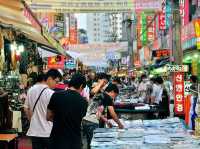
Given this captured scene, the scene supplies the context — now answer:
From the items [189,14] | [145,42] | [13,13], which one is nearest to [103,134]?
[13,13]

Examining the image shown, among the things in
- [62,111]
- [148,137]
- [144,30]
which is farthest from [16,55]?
[144,30]

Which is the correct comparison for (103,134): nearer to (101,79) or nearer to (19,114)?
(19,114)

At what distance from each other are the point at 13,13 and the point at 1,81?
9.67 ft

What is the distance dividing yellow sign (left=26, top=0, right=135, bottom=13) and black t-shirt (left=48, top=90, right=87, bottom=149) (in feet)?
24.4

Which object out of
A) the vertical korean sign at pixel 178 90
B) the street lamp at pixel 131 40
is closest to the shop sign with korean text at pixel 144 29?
the street lamp at pixel 131 40

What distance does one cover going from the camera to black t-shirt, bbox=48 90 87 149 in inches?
257

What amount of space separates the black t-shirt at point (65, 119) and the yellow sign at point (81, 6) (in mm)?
7436

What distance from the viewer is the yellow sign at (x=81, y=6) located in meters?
13.7

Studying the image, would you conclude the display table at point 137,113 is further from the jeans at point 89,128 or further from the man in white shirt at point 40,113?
the man in white shirt at point 40,113

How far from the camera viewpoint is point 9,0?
9.62 m

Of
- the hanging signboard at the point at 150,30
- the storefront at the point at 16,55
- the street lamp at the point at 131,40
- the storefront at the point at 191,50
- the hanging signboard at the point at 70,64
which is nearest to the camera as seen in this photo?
the storefront at the point at 16,55

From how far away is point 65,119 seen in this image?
21.4 feet

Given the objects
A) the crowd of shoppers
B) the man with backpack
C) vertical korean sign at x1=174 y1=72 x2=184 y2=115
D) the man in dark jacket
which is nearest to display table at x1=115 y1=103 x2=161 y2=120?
vertical korean sign at x1=174 y1=72 x2=184 y2=115

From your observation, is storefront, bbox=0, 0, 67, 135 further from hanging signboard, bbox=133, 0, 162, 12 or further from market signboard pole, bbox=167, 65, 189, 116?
market signboard pole, bbox=167, 65, 189, 116
